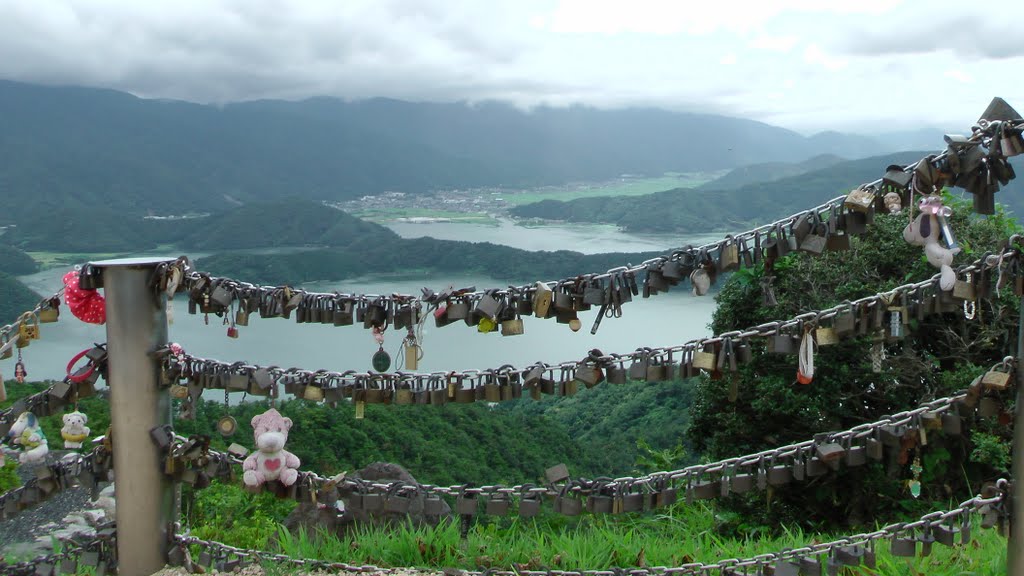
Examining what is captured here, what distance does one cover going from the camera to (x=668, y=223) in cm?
2802

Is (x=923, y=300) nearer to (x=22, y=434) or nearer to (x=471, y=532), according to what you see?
(x=471, y=532)

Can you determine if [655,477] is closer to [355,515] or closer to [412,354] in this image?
[412,354]

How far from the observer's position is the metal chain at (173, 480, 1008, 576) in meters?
2.50

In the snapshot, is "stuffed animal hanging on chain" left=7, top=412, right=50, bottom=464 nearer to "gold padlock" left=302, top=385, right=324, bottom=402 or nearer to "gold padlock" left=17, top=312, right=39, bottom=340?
"gold padlock" left=17, top=312, right=39, bottom=340

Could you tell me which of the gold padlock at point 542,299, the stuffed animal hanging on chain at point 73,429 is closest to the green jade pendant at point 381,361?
the gold padlock at point 542,299

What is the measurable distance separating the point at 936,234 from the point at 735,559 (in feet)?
4.36

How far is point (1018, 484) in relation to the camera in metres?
2.36

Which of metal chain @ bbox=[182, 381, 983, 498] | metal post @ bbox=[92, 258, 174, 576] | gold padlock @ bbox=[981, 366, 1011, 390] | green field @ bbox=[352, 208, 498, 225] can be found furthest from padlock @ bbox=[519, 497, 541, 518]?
green field @ bbox=[352, 208, 498, 225]

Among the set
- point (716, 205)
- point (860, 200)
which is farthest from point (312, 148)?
point (860, 200)

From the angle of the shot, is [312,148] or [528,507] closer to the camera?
[528,507]

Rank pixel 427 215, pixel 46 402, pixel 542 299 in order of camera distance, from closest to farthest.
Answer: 1. pixel 542 299
2. pixel 46 402
3. pixel 427 215

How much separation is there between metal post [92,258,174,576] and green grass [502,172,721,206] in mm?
34715

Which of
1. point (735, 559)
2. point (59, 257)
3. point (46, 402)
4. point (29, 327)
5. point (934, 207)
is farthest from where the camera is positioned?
point (59, 257)

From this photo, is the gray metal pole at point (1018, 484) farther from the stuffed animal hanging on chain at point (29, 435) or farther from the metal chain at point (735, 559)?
the stuffed animal hanging on chain at point (29, 435)
